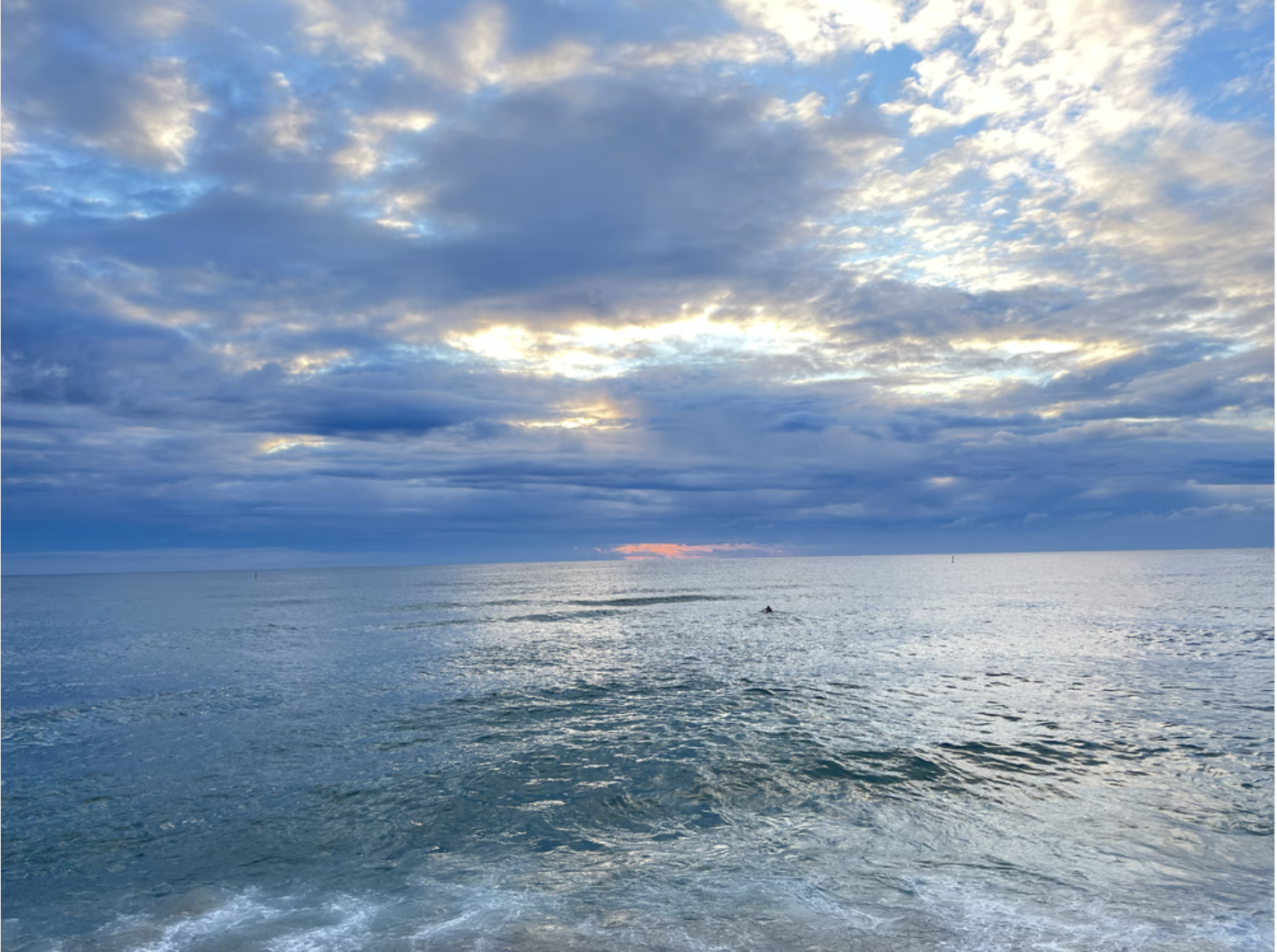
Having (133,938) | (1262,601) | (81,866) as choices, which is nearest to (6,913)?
(81,866)

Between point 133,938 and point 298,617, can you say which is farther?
point 298,617

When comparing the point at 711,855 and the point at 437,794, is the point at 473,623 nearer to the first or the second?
the point at 437,794

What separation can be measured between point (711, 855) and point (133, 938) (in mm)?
14187

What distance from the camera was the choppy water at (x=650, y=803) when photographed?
1658 centimetres

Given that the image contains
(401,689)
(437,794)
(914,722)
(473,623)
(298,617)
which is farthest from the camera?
(298,617)

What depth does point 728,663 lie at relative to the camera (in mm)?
55594

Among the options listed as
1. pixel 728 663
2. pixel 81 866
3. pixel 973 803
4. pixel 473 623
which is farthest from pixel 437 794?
pixel 473 623

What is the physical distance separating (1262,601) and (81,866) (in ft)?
427

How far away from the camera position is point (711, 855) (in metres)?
20.2

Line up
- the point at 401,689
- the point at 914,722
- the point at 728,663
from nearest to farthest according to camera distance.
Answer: the point at 914,722 → the point at 401,689 → the point at 728,663

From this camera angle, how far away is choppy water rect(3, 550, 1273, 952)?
54.4ft

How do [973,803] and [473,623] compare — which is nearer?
[973,803]

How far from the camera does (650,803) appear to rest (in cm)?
2452

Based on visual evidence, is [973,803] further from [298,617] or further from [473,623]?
[298,617]
